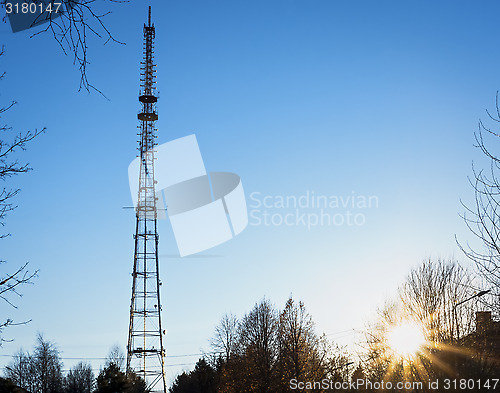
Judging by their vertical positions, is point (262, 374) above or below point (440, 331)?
below

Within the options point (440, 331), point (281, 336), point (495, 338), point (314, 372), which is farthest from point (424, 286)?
point (281, 336)

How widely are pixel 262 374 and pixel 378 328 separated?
827cm

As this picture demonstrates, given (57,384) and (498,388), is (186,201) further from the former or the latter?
(57,384)

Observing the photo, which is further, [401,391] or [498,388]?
[401,391]

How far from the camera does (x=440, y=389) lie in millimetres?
19891

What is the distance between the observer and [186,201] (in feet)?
102

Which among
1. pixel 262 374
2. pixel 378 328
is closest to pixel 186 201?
pixel 262 374

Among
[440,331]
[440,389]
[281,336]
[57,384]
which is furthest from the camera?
[57,384]

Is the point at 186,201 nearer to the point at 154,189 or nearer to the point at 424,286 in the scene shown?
the point at 154,189

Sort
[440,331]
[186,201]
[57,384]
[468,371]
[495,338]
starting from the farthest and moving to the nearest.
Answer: [57,384], [186,201], [440,331], [495,338], [468,371]

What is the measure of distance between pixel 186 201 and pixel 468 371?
1715 centimetres

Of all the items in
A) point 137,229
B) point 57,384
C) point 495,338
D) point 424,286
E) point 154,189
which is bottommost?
point 57,384

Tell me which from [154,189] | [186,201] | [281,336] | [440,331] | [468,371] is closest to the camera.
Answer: [468,371]

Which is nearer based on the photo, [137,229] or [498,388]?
[498,388]
